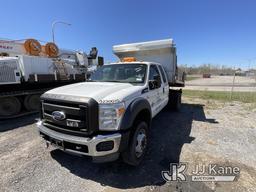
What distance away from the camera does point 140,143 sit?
129 inches

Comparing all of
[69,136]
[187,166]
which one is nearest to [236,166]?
[187,166]

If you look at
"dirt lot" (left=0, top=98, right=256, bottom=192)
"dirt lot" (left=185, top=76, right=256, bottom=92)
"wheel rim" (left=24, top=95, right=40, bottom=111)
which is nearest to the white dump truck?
"wheel rim" (left=24, top=95, right=40, bottom=111)

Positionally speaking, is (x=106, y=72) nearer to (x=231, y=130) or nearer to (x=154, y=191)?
(x=154, y=191)

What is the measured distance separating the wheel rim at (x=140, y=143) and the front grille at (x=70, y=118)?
112cm

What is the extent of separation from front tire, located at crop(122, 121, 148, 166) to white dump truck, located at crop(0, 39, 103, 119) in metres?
5.85

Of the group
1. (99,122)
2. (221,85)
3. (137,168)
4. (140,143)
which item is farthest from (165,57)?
(221,85)

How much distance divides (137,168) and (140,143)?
1.62ft

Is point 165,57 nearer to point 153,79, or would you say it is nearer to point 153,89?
point 153,79

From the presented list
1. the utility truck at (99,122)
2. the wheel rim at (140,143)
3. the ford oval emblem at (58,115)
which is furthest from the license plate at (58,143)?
the wheel rim at (140,143)

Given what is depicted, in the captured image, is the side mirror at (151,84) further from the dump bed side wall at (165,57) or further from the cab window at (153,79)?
the dump bed side wall at (165,57)

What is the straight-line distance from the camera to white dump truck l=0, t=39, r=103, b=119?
6324 mm

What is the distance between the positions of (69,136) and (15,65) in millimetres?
5413

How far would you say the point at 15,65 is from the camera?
20.9 ft

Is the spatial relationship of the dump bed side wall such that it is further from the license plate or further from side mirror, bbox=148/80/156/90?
the license plate
